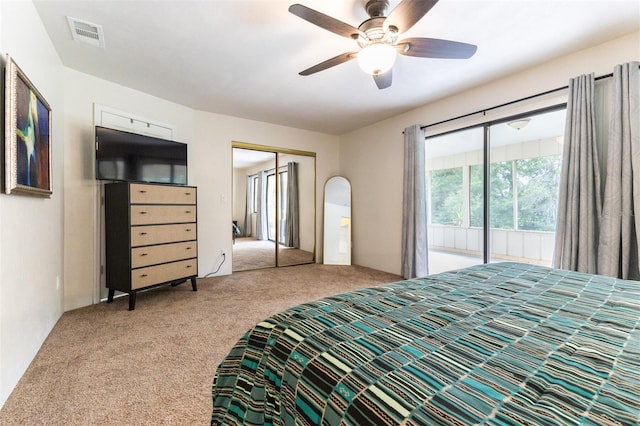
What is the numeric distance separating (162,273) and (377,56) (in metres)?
2.97

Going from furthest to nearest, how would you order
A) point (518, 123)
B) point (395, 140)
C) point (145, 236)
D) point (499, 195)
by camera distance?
1. point (395, 140)
2. point (499, 195)
3. point (518, 123)
4. point (145, 236)

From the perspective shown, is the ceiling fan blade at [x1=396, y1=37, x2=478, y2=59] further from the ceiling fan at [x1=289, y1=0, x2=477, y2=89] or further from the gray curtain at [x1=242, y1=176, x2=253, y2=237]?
the gray curtain at [x1=242, y1=176, x2=253, y2=237]

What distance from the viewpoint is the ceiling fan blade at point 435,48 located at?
1.84m

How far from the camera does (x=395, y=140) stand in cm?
431

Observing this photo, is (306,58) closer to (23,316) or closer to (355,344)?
(355,344)

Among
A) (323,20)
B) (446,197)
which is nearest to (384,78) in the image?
(323,20)

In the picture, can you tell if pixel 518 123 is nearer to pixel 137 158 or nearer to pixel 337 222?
pixel 337 222

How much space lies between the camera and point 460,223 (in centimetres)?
370

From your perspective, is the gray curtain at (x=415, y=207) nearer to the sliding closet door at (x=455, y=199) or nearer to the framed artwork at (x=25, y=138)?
the sliding closet door at (x=455, y=199)

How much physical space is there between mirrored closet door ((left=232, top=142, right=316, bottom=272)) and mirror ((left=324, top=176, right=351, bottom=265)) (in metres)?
0.27

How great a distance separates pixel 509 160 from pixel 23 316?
4.49m

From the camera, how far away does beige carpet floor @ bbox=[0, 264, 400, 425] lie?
143cm

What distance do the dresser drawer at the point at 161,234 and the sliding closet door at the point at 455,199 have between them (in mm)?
3270

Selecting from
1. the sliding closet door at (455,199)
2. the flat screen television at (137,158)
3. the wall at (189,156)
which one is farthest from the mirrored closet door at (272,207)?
the sliding closet door at (455,199)
